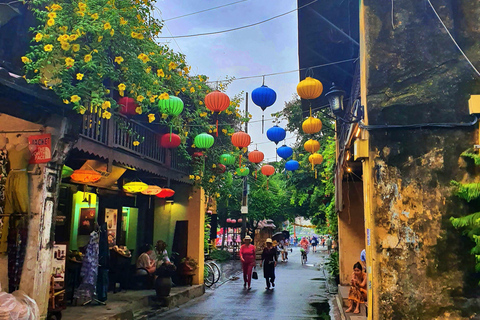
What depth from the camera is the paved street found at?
10.3 meters

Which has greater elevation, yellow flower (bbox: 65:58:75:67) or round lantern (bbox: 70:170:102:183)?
yellow flower (bbox: 65:58:75:67)

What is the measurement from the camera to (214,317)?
9.98m

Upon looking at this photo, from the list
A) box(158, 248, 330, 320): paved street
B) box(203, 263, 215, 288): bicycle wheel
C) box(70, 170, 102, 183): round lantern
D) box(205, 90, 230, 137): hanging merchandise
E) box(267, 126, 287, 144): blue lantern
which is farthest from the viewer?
box(203, 263, 215, 288): bicycle wheel

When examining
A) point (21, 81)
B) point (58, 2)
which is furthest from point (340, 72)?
point (21, 81)

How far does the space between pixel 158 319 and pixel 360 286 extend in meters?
4.77

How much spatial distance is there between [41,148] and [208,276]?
1015cm

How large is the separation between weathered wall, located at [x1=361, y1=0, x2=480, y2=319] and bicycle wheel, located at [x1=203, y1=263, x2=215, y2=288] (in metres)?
10.2

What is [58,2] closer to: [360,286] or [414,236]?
[414,236]

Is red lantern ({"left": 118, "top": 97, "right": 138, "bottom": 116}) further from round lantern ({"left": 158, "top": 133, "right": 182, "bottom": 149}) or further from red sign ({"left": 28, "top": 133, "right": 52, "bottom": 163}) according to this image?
round lantern ({"left": 158, "top": 133, "right": 182, "bottom": 149})

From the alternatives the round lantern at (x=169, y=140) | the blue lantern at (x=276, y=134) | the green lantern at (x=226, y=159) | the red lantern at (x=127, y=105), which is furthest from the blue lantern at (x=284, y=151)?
the red lantern at (x=127, y=105)

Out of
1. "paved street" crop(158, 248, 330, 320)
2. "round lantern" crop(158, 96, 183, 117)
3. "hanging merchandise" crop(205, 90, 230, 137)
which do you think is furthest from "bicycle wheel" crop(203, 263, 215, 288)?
"round lantern" crop(158, 96, 183, 117)

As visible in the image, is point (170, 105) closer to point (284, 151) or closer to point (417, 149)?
point (417, 149)

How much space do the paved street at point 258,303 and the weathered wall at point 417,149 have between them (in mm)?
4858

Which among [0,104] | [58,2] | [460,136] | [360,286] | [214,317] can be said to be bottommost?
[214,317]
